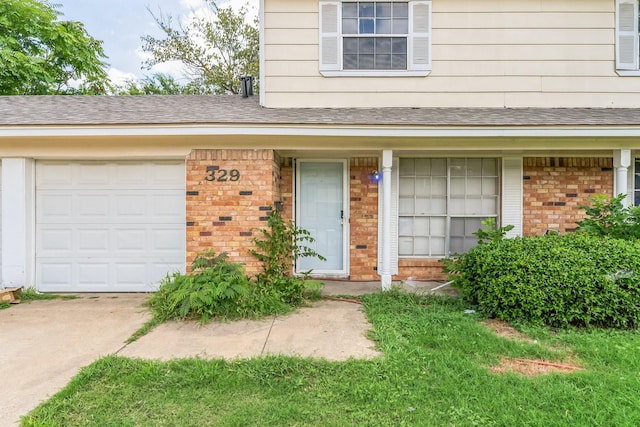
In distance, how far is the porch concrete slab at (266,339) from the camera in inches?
118

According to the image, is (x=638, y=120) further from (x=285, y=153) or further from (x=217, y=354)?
(x=217, y=354)

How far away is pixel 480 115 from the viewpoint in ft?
16.1

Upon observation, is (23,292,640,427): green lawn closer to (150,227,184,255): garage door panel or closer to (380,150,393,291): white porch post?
(380,150,393,291): white porch post

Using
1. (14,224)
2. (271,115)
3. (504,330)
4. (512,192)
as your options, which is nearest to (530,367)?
(504,330)

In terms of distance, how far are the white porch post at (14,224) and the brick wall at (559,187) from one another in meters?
7.82

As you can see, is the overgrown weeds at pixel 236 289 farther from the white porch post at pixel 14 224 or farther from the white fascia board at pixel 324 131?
the white porch post at pixel 14 224

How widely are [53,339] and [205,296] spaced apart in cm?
149

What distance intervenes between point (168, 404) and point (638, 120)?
6480 millimetres

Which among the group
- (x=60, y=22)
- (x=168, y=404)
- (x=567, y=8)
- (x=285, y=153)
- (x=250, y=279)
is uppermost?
(x=60, y=22)

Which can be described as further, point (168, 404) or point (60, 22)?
point (60, 22)

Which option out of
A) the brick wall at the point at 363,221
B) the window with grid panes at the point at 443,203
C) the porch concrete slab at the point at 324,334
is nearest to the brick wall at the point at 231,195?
the porch concrete slab at the point at 324,334

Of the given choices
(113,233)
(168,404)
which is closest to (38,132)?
(113,233)

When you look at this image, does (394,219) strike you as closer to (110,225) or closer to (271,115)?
(271,115)

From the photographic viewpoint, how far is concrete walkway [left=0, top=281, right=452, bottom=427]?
262 centimetres
